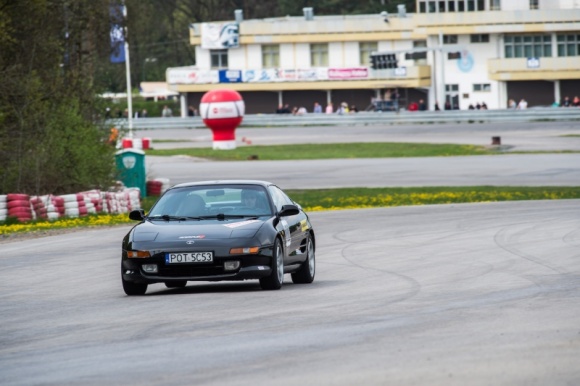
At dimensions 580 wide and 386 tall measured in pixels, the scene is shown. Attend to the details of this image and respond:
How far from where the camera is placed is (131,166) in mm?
36094

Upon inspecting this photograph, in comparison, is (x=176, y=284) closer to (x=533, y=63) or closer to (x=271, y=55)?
(x=533, y=63)

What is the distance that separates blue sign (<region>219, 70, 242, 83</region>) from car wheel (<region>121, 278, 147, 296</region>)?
91.1 meters

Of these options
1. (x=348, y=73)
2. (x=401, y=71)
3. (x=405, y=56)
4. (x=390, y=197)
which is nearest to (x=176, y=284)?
(x=390, y=197)

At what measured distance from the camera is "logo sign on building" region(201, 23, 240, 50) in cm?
10594

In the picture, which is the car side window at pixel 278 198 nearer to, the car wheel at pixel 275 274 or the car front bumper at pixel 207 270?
the car wheel at pixel 275 274

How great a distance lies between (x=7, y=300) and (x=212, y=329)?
428 cm

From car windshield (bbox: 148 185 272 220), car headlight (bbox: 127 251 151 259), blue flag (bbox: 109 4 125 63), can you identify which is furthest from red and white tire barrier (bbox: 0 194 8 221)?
car headlight (bbox: 127 251 151 259)

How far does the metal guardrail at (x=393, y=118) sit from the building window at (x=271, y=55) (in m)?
19.1

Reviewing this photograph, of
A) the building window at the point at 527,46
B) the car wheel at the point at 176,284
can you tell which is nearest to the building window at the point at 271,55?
the building window at the point at 527,46

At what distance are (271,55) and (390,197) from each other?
74.0 m

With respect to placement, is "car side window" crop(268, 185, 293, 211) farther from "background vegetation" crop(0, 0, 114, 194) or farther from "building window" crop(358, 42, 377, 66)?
"building window" crop(358, 42, 377, 66)

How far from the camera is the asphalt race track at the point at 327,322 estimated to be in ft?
28.5

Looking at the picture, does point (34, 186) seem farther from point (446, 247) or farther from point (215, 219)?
point (215, 219)

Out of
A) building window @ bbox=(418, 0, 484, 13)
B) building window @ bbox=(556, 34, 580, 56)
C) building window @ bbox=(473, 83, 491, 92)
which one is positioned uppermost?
building window @ bbox=(418, 0, 484, 13)
